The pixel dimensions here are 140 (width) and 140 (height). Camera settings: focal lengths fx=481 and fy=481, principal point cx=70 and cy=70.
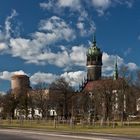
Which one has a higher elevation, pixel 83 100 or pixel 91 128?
pixel 83 100

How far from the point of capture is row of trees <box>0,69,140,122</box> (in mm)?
106062

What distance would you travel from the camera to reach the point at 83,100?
14000cm

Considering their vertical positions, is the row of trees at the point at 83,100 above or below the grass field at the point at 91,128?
above

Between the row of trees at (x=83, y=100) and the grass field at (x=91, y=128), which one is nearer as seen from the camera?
the grass field at (x=91, y=128)

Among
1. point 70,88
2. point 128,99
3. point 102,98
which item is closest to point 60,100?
point 70,88

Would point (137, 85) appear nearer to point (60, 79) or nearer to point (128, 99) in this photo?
point (128, 99)

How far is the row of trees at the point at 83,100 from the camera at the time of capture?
106m

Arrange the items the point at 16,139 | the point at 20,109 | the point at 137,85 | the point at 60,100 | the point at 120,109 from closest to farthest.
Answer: the point at 16,139
the point at 137,85
the point at 120,109
the point at 60,100
the point at 20,109

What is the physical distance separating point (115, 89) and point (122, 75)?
30.1 feet

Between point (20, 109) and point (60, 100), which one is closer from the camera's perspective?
point (60, 100)

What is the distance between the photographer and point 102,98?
11431cm

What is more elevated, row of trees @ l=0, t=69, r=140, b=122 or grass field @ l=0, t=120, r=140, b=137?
row of trees @ l=0, t=69, r=140, b=122

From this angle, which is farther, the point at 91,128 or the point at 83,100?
the point at 83,100

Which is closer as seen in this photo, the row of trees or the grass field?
the grass field
